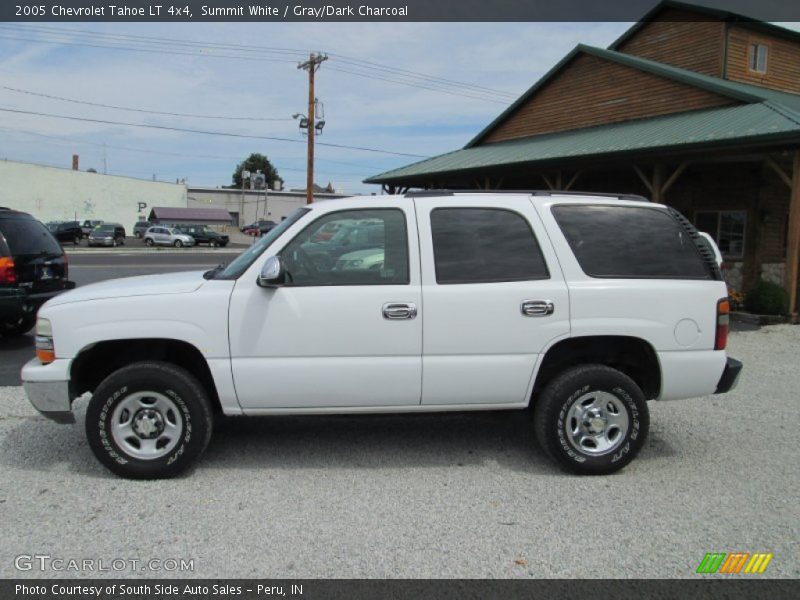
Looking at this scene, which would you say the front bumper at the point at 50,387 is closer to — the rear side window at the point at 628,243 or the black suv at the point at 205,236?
the rear side window at the point at 628,243

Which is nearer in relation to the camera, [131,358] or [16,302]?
[131,358]

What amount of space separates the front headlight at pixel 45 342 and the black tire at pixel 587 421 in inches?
128

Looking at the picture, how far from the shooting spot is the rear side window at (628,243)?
4.41 meters

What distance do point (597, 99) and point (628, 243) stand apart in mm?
16039

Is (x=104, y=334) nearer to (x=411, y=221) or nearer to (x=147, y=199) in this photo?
(x=411, y=221)

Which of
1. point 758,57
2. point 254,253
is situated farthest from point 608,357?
point 758,57

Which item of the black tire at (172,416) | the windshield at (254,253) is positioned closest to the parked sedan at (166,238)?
the windshield at (254,253)

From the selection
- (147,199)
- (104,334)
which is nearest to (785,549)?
(104,334)

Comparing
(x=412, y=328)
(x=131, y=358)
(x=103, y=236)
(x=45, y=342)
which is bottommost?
(x=131, y=358)

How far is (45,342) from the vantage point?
4109 mm

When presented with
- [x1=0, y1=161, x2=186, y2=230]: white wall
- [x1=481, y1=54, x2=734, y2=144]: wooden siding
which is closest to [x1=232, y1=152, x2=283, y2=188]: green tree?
[x1=0, y1=161, x2=186, y2=230]: white wall

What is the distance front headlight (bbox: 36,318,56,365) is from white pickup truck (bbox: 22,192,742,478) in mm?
15

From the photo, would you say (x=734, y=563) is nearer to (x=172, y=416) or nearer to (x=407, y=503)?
(x=407, y=503)
